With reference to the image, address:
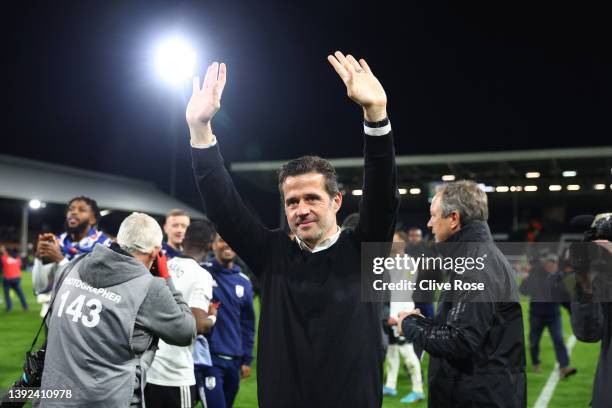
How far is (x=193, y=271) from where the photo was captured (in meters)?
4.26

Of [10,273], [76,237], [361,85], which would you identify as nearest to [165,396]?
[76,237]

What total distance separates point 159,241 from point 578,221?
2365 millimetres

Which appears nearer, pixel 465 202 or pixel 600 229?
pixel 600 229

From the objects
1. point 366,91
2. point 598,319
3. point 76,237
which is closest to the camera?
point 366,91

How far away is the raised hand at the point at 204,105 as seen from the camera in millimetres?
2125

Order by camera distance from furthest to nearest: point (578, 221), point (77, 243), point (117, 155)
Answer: point (117, 155)
point (77, 243)
point (578, 221)

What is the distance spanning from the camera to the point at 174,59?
2752 cm

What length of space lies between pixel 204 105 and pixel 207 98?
0.05m

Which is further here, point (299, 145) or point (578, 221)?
point (299, 145)

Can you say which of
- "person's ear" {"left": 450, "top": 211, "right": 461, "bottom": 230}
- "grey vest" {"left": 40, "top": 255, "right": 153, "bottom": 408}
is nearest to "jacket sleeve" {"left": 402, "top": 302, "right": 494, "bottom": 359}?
"person's ear" {"left": 450, "top": 211, "right": 461, "bottom": 230}

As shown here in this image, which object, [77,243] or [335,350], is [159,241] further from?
[77,243]

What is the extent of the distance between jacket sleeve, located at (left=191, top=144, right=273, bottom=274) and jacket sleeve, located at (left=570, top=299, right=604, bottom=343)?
78.0 inches

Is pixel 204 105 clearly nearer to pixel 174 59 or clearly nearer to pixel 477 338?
pixel 477 338

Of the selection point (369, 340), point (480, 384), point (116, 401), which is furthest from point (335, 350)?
point (116, 401)
